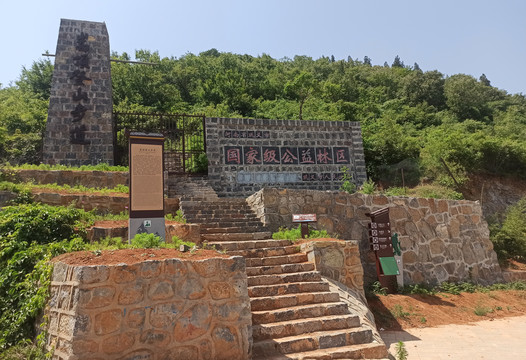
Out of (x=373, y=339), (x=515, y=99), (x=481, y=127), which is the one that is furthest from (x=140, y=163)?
(x=515, y=99)

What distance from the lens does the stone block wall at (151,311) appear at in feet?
11.5

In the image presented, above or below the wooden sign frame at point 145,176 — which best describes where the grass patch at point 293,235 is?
below

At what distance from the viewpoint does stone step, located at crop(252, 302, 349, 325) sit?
507 centimetres

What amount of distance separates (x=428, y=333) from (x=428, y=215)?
4.51 metres

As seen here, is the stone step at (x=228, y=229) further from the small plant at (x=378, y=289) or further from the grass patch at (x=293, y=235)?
the small plant at (x=378, y=289)

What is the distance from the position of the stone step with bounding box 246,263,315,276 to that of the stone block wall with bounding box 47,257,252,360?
1.83 meters

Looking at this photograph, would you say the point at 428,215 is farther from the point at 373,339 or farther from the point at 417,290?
the point at 373,339

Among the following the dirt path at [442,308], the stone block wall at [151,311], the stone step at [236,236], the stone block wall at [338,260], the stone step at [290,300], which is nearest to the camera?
the stone block wall at [151,311]

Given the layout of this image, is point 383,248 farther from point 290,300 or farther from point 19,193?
point 19,193

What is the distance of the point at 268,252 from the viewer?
22.5 feet

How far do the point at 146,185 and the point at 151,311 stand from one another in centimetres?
263

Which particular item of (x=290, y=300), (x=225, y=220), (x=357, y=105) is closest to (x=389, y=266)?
(x=225, y=220)

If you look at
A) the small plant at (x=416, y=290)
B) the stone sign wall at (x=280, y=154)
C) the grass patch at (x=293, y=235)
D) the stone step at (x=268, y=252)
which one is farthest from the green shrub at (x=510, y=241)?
the stone step at (x=268, y=252)

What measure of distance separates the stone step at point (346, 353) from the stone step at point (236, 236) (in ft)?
Result: 11.1
